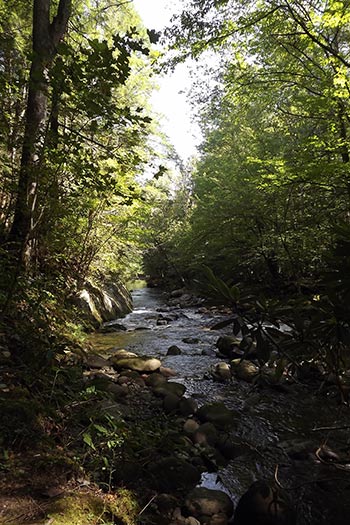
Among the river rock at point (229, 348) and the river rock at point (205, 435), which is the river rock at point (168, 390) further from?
the river rock at point (229, 348)

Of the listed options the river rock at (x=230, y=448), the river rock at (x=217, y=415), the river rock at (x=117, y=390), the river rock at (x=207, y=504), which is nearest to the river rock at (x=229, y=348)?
the river rock at (x=217, y=415)

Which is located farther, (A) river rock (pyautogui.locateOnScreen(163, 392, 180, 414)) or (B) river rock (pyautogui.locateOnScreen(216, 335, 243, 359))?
(B) river rock (pyautogui.locateOnScreen(216, 335, 243, 359))

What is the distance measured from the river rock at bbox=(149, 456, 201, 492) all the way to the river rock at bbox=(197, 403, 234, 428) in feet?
3.53

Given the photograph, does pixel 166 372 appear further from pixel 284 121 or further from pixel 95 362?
pixel 284 121

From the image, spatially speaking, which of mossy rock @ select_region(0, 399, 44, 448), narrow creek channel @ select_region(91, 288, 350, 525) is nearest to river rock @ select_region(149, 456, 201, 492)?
narrow creek channel @ select_region(91, 288, 350, 525)

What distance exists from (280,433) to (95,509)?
2.71 meters

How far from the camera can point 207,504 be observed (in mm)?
2428

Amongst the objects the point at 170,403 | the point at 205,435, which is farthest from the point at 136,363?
the point at 205,435

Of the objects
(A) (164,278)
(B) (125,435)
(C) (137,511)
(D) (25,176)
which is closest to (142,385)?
(B) (125,435)

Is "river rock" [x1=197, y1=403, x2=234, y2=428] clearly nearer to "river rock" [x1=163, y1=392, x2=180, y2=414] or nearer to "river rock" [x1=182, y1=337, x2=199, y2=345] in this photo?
"river rock" [x1=163, y1=392, x2=180, y2=414]

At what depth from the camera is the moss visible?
1.71 m

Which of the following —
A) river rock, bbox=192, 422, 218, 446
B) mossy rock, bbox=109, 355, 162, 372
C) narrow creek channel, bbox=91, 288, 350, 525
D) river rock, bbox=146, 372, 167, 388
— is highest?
mossy rock, bbox=109, 355, 162, 372

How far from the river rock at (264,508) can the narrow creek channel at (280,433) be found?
0.26 metres

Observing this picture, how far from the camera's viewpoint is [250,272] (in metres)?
13.3
